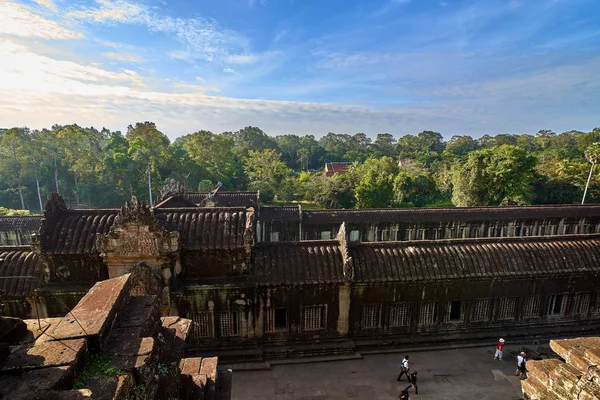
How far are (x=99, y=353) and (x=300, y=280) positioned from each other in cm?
919

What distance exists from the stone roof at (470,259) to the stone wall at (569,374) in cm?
766

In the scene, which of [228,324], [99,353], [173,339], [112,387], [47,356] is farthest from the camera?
[228,324]

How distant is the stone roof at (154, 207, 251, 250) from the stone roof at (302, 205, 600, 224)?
14.4 metres

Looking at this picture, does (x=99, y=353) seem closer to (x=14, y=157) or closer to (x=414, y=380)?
(x=414, y=380)

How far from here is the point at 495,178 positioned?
1730 inches

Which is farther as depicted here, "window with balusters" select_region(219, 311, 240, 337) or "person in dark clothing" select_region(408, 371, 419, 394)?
"window with balusters" select_region(219, 311, 240, 337)

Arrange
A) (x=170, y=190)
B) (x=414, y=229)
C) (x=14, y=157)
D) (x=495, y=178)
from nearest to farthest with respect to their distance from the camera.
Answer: (x=414, y=229), (x=170, y=190), (x=495, y=178), (x=14, y=157)

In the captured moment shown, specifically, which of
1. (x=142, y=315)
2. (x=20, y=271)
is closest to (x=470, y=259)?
(x=142, y=315)

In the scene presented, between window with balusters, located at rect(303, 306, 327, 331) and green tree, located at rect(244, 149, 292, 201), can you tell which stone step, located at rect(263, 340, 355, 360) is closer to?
window with balusters, located at rect(303, 306, 327, 331)

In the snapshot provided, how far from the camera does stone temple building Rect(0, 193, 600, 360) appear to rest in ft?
43.4

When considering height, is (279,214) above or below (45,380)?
below

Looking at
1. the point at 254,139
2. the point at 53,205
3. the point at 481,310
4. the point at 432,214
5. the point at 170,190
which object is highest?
the point at 254,139

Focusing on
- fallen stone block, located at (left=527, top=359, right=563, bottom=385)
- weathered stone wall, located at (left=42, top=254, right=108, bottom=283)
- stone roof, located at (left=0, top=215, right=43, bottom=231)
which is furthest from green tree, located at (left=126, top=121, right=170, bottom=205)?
fallen stone block, located at (left=527, top=359, right=563, bottom=385)

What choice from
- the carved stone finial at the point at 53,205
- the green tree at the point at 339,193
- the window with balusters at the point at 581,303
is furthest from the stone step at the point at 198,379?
the green tree at the point at 339,193
